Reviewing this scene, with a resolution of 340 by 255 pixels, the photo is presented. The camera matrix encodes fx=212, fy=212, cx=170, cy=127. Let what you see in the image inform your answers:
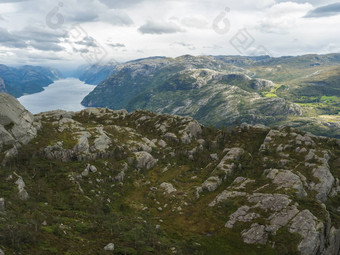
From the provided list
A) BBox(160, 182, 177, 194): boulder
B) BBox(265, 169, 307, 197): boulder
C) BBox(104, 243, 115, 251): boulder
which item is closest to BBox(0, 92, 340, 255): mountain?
BBox(104, 243, 115, 251): boulder

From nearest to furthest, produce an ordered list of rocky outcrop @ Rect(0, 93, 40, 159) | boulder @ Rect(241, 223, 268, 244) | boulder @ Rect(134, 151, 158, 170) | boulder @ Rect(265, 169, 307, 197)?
boulder @ Rect(241, 223, 268, 244) < boulder @ Rect(265, 169, 307, 197) < rocky outcrop @ Rect(0, 93, 40, 159) < boulder @ Rect(134, 151, 158, 170)

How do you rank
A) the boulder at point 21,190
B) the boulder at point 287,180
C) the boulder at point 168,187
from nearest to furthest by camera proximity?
the boulder at point 21,190 < the boulder at point 287,180 < the boulder at point 168,187

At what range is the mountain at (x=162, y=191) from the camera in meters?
45.4

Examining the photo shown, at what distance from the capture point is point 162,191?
3425 inches

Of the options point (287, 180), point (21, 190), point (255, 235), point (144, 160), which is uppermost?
point (21, 190)

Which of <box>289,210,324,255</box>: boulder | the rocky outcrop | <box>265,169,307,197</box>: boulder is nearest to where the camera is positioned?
<box>289,210,324,255</box>: boulder

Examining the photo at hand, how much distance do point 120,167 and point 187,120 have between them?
6775cm

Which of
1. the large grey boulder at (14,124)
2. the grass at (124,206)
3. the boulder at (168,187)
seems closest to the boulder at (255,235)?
the grass at (124,206)

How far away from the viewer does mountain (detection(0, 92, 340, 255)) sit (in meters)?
45.4

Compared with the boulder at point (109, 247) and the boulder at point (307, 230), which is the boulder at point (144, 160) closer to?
the boulder at point (109, 247)

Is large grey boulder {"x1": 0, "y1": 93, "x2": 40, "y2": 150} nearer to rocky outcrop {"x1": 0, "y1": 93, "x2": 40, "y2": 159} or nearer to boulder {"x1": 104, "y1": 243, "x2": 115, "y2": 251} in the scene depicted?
rocky outcrop {"x1": 0, "y1": 93, "x2": 40, "y2": 159}

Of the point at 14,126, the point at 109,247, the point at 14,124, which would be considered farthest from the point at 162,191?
the point at 14,124

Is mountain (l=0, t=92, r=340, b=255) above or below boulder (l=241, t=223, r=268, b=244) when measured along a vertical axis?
above

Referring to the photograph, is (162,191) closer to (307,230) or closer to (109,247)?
(109,247)
